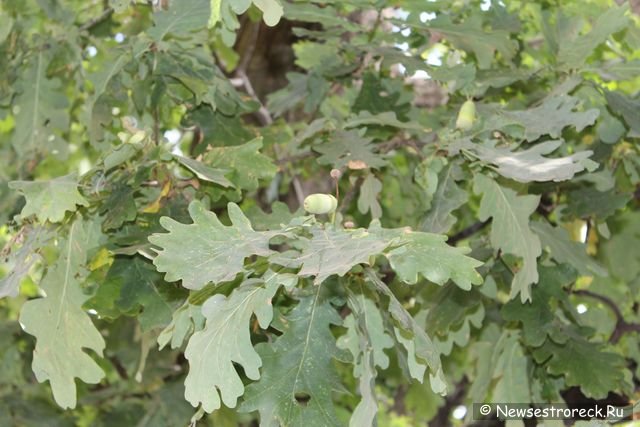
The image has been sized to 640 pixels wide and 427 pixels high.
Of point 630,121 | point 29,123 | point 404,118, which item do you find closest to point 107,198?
point 29,123

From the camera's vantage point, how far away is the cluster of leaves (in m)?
1.50

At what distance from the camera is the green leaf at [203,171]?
182 cm

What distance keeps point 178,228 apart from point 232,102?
79 cm

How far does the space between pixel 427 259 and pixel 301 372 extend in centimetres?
35

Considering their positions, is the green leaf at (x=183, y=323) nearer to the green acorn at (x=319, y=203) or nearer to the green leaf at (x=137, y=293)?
the green leaf at (x=137, y=293)

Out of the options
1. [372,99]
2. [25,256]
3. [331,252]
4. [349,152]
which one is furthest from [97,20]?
[331,252]

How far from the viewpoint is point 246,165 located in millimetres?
1958

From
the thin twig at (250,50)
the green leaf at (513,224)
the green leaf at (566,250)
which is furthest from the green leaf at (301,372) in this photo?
the thin twig at (250,50)

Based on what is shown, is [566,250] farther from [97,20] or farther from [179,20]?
[97,20]

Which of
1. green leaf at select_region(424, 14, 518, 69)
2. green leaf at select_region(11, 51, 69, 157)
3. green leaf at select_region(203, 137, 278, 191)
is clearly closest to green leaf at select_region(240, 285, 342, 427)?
green leaf at select_region(203, 137, 278, 191)

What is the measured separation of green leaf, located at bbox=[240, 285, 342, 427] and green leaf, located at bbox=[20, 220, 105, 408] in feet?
1.27

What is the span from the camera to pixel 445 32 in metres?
2.37

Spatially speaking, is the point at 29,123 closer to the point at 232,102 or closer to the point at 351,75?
the point at 232,102

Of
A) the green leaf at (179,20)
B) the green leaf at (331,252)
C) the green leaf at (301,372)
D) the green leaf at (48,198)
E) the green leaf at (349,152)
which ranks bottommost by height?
the green leaf at (349,152)
